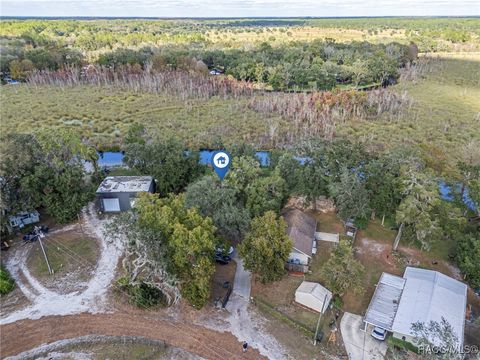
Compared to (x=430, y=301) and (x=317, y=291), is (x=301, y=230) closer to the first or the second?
(x=317, y=291)

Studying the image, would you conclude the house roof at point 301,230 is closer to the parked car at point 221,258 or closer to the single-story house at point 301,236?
the single-story house at point 301,236

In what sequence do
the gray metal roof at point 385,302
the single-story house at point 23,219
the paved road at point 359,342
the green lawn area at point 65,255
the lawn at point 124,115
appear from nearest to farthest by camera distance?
the paved road at point 359,342
the gray metal roof at point 385,302
the green lawn area at point 65,255
the single-story house at point 23,219
the lawn at point 124,115

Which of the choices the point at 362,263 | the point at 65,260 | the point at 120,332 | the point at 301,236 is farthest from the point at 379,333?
the point at 65,260

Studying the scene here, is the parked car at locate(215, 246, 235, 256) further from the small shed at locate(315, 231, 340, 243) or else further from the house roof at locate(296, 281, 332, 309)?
the small shed at locate(315, 231, 340, 243)

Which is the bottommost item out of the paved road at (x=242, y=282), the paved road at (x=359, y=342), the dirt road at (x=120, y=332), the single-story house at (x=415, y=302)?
the dirt road at (x=120, y=332)

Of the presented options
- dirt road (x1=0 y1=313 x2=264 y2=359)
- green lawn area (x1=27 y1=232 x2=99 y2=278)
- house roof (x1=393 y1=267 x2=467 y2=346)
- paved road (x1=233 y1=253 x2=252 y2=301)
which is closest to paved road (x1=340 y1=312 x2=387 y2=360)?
house roof (x1=393 y1=267 x2=467 y2=346)

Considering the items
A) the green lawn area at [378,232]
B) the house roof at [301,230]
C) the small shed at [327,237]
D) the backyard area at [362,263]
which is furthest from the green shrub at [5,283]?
the green lawn area at [378,232]

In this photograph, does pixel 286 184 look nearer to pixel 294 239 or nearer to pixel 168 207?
pixel 294 239
